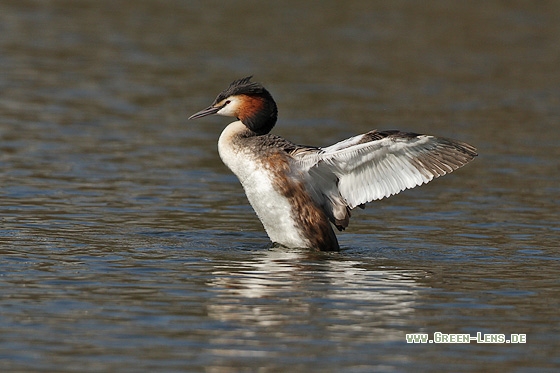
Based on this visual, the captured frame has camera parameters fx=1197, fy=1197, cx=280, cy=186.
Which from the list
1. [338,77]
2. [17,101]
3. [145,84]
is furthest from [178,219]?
[338,77]

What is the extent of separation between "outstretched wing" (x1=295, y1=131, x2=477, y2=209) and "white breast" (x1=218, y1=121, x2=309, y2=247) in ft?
1.28

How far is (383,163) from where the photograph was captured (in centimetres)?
1116

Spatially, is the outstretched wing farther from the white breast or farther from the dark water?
the dark water

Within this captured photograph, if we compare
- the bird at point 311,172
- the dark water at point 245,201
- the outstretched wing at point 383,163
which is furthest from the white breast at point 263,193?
the outstretched wing at point 383,163

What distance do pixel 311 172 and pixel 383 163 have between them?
68 centimetres

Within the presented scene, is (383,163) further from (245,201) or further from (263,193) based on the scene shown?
(245,201)

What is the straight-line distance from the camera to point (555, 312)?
349 inches

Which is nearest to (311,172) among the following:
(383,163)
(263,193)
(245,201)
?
(263,193)

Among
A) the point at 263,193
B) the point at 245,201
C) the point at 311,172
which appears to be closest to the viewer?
the point at 263,193

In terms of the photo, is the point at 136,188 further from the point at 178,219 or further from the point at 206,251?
the point at 206,251

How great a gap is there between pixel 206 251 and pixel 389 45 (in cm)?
1463

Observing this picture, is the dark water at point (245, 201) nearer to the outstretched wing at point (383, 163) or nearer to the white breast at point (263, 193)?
the white breast at point (263, 193)

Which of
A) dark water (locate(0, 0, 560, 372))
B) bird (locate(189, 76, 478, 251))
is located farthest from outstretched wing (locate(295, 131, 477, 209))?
dark water (locate(0, 0, 560, 372))

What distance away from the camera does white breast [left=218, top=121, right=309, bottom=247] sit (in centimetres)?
1108
